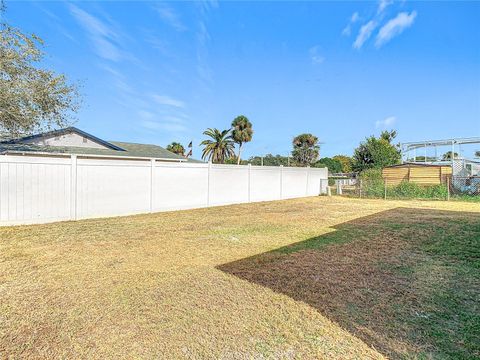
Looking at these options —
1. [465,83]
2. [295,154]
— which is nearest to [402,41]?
[465,83]

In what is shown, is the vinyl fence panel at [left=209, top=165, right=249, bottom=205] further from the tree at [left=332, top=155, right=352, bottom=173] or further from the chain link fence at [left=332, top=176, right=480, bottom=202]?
the tree at [left=332, top=155, right=352, bottom=173]

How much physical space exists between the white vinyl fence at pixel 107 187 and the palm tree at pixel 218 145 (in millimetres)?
21285

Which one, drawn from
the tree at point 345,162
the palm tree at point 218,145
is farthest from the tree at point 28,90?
the tree at point 345,162

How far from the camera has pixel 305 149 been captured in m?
35.4

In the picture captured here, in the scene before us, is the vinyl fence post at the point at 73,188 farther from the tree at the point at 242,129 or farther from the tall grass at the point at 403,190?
the tree at the point at 242,129

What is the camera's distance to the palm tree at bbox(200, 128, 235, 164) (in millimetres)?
34562

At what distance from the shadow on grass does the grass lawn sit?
0.05 feet

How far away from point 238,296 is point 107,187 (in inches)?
283

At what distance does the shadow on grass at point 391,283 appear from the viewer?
226cm

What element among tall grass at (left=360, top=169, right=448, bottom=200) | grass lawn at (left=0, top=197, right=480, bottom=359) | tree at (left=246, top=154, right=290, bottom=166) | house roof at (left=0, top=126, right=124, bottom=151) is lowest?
grass lawn at (left=0, top=197, right=480, bottom=359)

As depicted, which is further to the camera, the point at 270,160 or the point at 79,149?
the point at 270,160

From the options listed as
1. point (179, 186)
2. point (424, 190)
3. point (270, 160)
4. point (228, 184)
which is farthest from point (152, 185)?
point (270, 160)

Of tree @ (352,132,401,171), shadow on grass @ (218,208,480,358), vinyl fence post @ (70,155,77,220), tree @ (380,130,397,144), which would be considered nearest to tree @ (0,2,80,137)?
vinyl fence post @ (70,155,77,220)

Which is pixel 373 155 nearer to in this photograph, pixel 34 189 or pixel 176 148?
pixel 34 189
